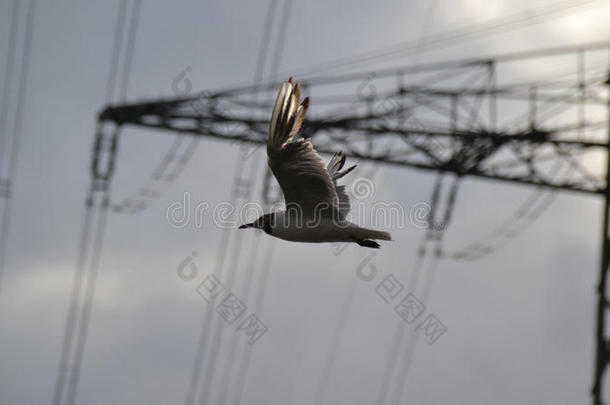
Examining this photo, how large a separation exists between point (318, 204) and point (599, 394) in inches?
250

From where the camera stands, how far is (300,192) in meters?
8.56

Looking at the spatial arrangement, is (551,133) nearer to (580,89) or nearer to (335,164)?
(580,89)

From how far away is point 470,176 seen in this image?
1548cm

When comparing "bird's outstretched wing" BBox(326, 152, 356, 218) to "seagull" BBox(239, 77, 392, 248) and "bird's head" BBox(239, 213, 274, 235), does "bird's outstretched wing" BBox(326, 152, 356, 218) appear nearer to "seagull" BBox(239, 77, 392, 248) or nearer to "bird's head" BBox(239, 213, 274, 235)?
"seagull" BBox(239, 77, 392, 248)

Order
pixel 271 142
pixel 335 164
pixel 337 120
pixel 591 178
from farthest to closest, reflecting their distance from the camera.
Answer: pixel 337 120 < pixel 591 178 < pixel 335 164 < pixel 271 142

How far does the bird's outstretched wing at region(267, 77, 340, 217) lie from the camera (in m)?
8.16

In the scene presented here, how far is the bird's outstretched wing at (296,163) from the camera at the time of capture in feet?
26.8

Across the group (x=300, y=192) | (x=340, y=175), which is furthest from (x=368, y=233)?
(x=340, y=175)

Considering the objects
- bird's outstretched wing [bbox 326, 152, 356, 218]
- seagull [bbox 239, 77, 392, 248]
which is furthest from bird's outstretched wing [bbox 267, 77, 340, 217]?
bird's outstretched wing [bbox 326, 152, 356, 218]

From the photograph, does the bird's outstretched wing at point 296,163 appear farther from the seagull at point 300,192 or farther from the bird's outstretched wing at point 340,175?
the bird's outstretched wing at point 340,175

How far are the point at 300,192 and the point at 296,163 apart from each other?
34 centimetres

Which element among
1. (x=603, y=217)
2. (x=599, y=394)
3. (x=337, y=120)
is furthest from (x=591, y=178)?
(x=337, y=120)

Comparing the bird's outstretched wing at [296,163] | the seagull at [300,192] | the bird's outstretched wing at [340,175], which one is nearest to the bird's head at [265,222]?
the seagull at [300,192]

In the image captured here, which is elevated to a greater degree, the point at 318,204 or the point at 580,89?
the point at 580,89
